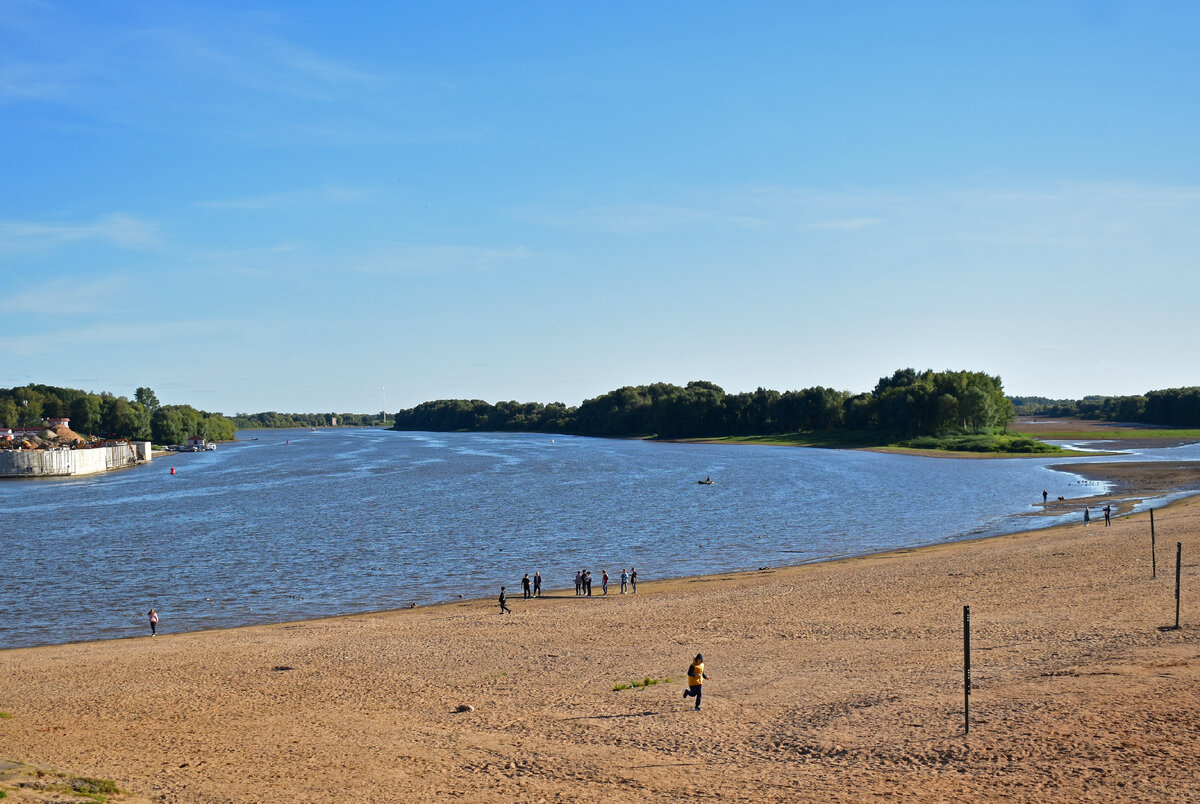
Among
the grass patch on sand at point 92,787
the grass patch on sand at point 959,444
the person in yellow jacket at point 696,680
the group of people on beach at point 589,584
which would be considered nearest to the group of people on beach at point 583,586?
the group of people on beach at point 589,584

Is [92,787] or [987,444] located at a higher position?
[987,444]

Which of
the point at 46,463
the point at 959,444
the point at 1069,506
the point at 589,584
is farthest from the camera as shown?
the point at 959,444

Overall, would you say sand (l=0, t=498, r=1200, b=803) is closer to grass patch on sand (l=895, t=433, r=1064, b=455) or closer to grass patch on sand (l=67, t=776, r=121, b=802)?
grass patch on sand (l=67, t=776, r=121, b=802)

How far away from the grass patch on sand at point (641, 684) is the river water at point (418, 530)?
20204mm

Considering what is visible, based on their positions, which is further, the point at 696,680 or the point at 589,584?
the point at 589,584

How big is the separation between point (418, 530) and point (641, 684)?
4838 cm

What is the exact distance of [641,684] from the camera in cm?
2466

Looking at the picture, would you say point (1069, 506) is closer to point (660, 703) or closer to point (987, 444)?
point (660, 703)

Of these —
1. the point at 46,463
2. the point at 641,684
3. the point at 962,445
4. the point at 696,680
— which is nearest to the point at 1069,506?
the point at 641,684

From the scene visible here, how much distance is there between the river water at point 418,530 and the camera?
4466cm

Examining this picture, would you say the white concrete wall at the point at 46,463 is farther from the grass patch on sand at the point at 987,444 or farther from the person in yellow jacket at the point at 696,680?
the person in yellow jacket at the point at 696,680

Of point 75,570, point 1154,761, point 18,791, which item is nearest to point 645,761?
point 1154,761

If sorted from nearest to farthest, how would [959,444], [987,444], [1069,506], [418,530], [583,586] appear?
[583,586]
[418,530]
[1069,506]
[987,444]
[959,444]

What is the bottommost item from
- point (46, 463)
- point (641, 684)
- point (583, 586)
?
point (583, 586)
